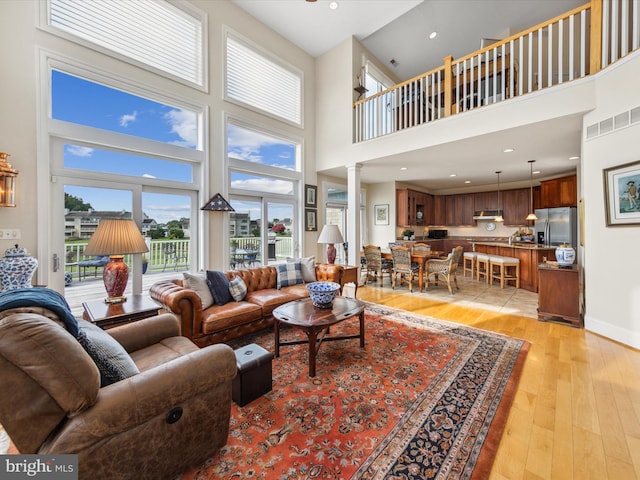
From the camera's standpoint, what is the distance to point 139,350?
191cm

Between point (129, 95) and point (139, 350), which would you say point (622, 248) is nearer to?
point (139, 350)

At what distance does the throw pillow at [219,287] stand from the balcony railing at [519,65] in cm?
389

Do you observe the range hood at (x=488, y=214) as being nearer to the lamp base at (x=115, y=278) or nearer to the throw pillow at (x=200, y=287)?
the throw pillow at (x=200, y=287)

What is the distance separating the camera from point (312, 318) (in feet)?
8.25

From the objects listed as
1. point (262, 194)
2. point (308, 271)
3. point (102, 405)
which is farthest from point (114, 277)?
point (262, 194)

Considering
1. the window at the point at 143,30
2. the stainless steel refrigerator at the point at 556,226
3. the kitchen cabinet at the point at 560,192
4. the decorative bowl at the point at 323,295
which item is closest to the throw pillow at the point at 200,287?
the decorative bowl at the point at 323,295

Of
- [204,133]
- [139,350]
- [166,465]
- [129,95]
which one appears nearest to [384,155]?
→ [204,133]

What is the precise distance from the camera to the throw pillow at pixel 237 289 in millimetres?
3369

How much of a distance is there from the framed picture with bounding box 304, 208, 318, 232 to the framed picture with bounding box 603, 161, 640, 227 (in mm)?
4563

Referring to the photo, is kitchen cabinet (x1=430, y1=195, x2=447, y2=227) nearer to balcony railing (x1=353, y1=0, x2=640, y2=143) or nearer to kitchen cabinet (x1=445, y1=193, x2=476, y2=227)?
kitchen cabinet (x1=445, y1=193, x2=476, y2=227)

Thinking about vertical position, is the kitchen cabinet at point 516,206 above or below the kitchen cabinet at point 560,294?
above

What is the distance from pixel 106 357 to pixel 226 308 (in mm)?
1689

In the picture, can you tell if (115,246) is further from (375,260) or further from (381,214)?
(381,214)

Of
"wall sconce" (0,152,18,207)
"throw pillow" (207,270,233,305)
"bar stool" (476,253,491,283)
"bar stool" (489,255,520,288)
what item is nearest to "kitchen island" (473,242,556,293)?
"bar stool" (489,255,520,288)
